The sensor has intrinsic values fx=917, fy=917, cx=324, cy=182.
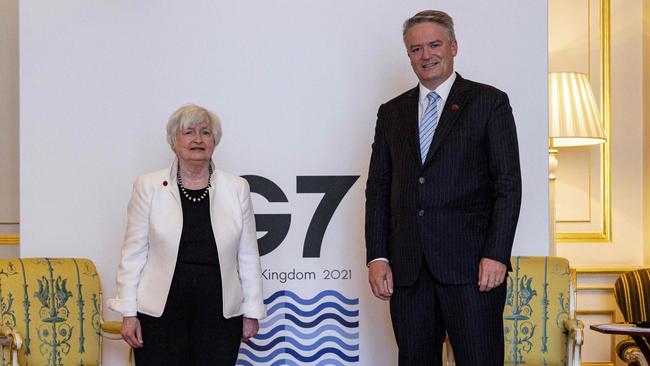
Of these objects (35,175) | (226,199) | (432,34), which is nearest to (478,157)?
(432,34)

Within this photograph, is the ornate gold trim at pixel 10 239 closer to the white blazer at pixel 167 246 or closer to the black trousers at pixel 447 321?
the white blazer at pixel 167 246

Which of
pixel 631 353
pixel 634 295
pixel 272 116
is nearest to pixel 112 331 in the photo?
pixel 272 116

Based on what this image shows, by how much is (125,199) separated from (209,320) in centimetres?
135

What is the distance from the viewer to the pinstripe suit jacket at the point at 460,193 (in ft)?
10.1

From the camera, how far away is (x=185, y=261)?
339 cm

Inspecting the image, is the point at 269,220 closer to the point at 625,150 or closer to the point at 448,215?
the point at 448,215

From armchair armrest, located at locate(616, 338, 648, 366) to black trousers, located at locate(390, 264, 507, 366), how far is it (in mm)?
1913

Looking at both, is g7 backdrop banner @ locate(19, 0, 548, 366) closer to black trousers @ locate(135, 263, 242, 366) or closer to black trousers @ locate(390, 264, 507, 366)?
black trousers @ locate(135, 263, 242, 366)

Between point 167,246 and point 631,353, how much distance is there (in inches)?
105

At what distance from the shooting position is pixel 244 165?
4.60m

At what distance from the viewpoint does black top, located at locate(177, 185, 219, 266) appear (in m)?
3.40

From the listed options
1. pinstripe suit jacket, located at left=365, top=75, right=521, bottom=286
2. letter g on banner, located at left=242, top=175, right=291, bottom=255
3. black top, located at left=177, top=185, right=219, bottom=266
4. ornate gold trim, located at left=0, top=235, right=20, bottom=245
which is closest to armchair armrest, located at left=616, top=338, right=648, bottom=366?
letter g on banner, located at left=242, top=175, right=291, bottom=255

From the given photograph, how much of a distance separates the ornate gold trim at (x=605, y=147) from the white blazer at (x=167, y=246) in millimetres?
3080

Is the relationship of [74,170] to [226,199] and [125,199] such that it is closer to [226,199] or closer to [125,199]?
[125,199]
